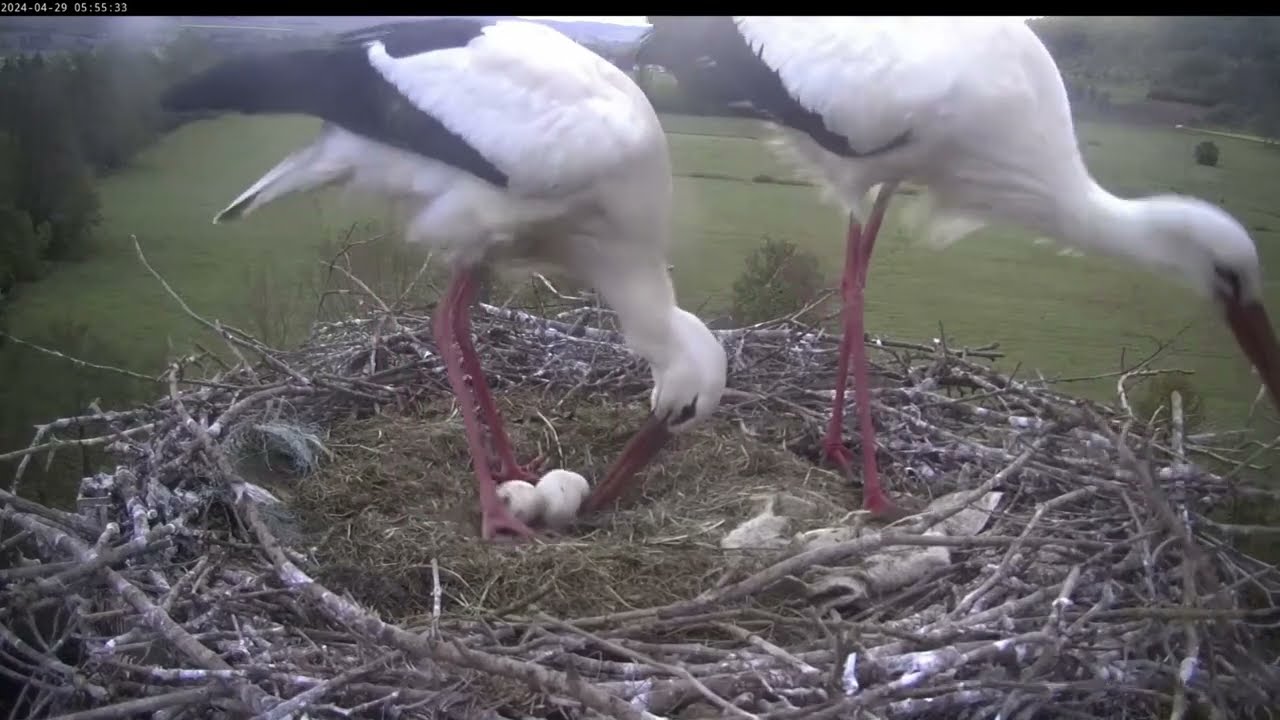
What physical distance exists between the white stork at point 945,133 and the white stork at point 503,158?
15cm

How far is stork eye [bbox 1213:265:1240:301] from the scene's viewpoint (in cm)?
128

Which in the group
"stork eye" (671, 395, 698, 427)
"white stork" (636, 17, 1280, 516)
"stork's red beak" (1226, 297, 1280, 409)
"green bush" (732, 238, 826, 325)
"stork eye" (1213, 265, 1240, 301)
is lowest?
"stork eye" (671, 395, 698, 427)

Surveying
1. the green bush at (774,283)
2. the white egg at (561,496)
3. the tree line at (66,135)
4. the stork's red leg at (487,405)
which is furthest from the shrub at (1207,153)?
the tree line at (66,135)

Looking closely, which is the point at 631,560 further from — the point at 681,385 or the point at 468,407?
the point at 468,407

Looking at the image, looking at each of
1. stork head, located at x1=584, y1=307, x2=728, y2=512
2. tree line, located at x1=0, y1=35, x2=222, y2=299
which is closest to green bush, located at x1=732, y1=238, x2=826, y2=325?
stork head, located at x1=584, y1=307, x2=728, y2=512

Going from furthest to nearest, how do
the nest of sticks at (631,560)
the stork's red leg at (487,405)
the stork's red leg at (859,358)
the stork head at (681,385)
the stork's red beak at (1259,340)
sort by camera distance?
the stork's red leg at (487,405), the stork's red leg at (859,358), the stork head at (681,385), the stork's red beak at (1259,340), the nest of sticks at (631,560)

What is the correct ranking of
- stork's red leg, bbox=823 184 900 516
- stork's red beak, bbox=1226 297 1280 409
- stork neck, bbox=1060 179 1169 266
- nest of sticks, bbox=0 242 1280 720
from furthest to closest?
stork's red leg, bbox=823 184 900 516, stork neck, bbox=1060 179 1169 266, stork's red beak, bbox=1226 297 1280 409, nest of sticks, bbox=0 242 1280 720

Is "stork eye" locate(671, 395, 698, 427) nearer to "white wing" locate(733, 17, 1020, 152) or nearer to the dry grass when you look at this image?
the dry grass

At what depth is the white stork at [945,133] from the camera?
4.30 ft

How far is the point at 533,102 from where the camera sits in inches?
56.2

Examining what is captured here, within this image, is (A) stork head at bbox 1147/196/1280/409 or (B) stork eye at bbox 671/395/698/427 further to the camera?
(B) stork eye at bbox 671/395/698/427

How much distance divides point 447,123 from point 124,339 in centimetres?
58

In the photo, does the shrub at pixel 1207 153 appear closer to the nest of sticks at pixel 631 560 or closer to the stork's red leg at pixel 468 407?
the nest of sticks at pixel 631 560

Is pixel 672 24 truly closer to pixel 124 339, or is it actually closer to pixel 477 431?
pixel 477 431
